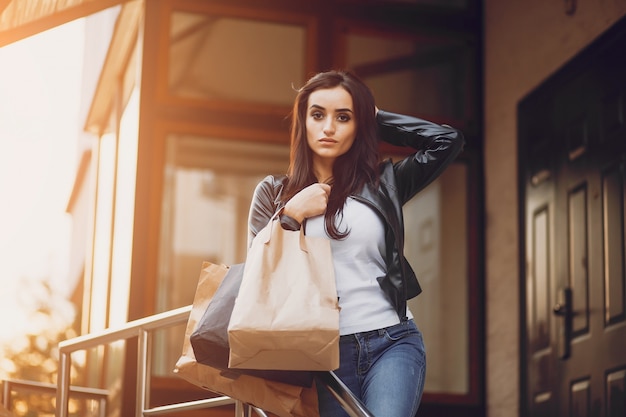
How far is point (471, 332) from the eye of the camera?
6.30 metres

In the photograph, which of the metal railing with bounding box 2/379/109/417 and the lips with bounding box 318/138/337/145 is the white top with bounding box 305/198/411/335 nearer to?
the lips with bounding box 318/138/337/145

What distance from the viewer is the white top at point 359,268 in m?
2.52

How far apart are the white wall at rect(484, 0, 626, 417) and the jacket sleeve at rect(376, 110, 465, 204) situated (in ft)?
10.5

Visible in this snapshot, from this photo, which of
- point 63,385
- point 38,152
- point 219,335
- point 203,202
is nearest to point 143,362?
point 63,385

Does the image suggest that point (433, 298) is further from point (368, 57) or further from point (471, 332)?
point (368, 57)

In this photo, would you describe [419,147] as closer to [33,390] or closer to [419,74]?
[33,390]

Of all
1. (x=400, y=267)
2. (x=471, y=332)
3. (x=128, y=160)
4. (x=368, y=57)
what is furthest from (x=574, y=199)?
(x=400, y=267)

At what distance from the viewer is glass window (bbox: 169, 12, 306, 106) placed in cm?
624

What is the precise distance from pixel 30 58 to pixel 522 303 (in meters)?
3.24

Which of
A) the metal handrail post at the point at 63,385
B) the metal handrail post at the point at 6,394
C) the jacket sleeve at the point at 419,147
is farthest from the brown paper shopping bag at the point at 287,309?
the metal handrail post at the point at 6,394

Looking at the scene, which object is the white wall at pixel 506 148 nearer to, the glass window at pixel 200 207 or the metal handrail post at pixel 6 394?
the glass window at pixel 200 207

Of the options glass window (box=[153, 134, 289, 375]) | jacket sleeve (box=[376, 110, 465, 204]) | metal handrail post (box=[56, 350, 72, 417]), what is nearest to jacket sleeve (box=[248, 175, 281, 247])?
jacket sleeve (box=[376, 110, 465, 204])

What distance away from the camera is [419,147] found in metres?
2.78

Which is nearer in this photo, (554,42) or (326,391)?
(326,391)
